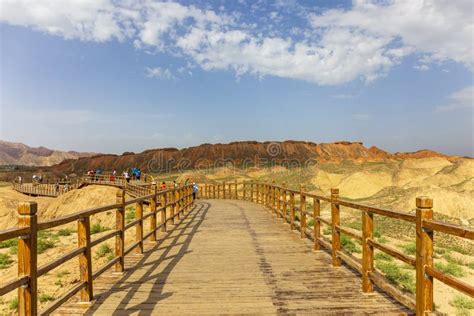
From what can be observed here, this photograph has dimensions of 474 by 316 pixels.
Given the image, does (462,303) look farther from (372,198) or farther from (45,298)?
(372,198)

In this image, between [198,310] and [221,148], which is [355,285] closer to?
[198,310]

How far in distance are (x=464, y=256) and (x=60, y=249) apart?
47.4 ft

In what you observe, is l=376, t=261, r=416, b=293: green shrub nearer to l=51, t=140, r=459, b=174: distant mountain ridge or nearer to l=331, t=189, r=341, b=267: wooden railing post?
l=331, t=189, r=341, b=267: wooden railing post

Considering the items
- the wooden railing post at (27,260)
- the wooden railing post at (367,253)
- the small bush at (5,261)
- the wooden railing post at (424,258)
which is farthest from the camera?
the small bush at (5,261)

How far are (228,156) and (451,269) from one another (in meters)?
143

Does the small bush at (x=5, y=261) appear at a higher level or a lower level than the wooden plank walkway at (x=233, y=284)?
lower

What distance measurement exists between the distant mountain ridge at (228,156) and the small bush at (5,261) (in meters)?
129

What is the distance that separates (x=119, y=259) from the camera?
22.4ft

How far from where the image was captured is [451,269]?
10.7 m

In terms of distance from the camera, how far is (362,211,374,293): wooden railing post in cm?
558

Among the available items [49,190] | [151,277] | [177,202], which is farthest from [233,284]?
[49,190]

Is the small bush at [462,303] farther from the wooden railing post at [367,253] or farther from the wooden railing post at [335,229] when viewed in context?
the wooden railing post at [367,253]

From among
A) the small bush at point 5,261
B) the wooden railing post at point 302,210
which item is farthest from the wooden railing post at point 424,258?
the small bush at point 5,261

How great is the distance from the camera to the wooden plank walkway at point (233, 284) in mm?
5008
